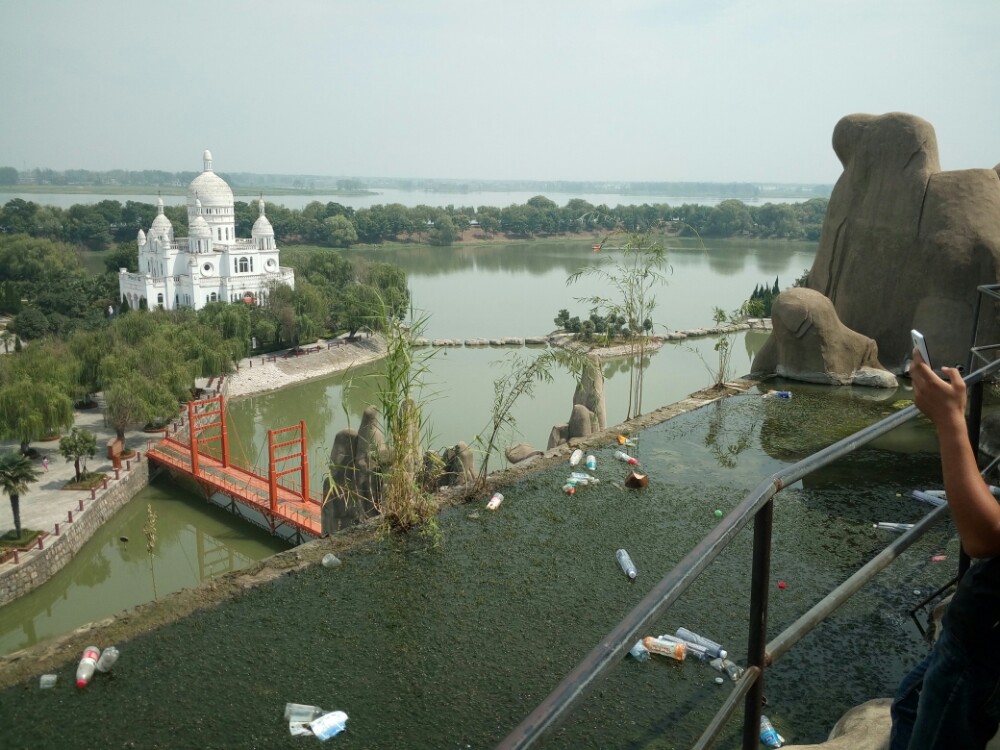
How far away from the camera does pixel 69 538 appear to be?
11102 millimetres

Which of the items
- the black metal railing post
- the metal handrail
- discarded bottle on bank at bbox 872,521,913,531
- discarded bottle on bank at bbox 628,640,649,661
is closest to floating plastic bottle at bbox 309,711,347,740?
discarded bottle on bank at bbox 628,640,649,661

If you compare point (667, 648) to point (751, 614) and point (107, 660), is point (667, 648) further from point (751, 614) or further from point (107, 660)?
point (107, 660)

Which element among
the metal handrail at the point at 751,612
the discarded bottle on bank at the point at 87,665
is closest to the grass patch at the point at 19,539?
the discarded bottle on bank at the point at 87,665

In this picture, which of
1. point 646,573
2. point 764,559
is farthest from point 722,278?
point 764,559

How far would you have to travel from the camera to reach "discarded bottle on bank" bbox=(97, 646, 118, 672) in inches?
130

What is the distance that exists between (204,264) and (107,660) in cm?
2841

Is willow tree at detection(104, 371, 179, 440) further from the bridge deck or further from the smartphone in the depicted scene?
the smartphone

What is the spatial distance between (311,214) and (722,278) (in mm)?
29448

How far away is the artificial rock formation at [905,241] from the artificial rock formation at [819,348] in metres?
0.71

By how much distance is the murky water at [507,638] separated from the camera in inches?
118

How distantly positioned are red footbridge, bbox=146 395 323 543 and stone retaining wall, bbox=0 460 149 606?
2.09 ft

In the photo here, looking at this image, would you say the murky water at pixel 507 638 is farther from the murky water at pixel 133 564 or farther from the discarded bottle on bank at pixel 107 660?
the murky water at pixel 133 564

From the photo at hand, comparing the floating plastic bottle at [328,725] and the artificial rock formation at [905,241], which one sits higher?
the artificial rock formation at [905,241]

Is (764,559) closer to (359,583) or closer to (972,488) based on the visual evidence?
(972,488)
